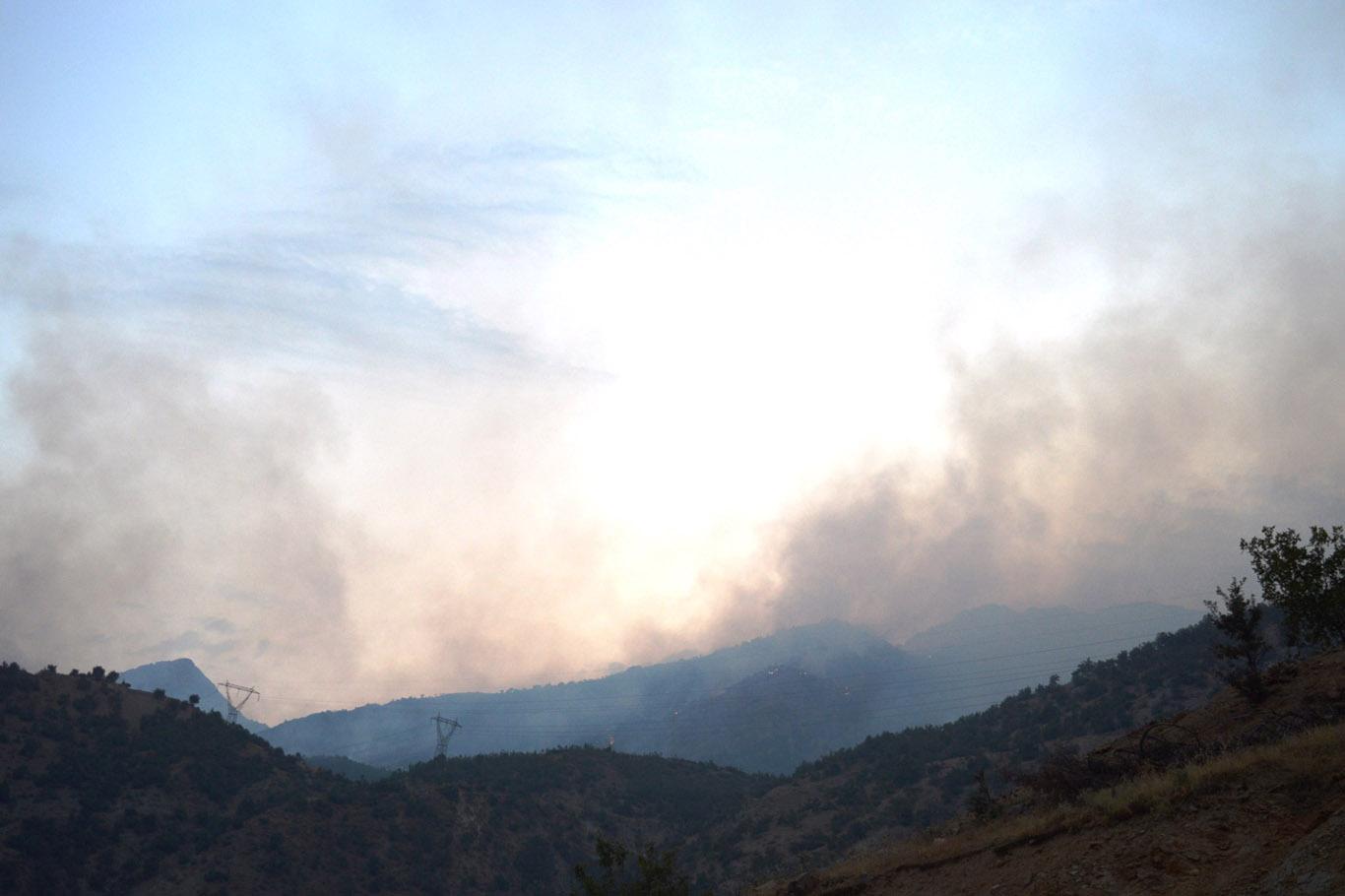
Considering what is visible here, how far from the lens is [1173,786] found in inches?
840

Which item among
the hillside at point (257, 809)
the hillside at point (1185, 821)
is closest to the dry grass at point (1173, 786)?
the hillside at point (1185, 821)

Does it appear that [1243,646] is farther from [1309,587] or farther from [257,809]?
[257,809]

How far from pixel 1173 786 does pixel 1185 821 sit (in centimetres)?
152

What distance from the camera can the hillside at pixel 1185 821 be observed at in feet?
57.3

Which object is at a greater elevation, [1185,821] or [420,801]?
[1185,821]

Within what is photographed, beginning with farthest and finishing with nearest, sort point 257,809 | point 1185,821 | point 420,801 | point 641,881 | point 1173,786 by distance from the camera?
point 420,801 < point 257,809 < point 641,881 < point 1173,786 < point 1185,821

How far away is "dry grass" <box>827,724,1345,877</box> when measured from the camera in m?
19.5

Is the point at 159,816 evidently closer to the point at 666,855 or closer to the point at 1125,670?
the point at 666,855

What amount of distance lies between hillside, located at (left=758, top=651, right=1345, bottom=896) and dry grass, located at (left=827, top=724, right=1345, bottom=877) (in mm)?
39

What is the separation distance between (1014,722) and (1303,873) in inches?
3247

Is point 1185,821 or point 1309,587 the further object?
point 1309,587

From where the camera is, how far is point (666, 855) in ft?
116

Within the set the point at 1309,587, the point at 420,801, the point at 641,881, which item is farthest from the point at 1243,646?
the point at 420,801

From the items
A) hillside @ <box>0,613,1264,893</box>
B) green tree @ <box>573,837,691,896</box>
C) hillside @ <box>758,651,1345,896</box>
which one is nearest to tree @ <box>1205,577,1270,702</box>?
hillside @ <box>758,651,1345,896</box>
